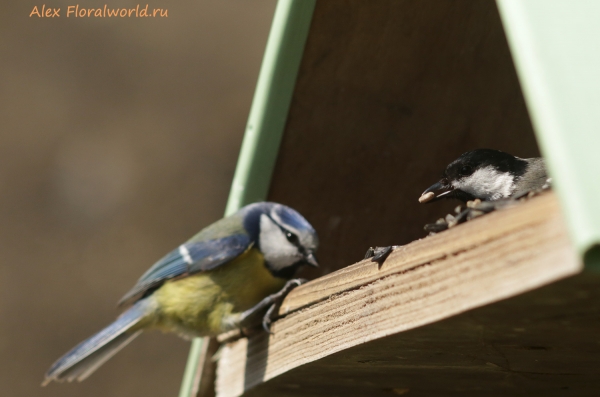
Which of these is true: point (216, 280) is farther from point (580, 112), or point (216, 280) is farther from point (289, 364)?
point (580, 112)

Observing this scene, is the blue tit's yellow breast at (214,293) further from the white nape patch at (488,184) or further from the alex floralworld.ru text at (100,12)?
the alex floralworld.ru text at (100,12)

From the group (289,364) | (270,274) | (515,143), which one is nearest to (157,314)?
(270,274)

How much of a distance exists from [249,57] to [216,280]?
167cm

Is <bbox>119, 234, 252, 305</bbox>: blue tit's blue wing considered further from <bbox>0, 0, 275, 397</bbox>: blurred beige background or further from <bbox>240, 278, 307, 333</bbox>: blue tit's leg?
<bbox>0, 0, 275, 397</bbox>: blurred beige background

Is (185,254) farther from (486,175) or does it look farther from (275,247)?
(486,175)

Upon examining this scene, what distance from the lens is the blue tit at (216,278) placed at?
4.66ft

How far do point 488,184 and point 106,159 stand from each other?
1.92 metres

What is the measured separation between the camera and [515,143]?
57.6 inches

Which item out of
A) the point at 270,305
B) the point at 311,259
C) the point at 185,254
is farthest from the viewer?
the point at 185,254

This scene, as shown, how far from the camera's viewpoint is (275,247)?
4.97 feet

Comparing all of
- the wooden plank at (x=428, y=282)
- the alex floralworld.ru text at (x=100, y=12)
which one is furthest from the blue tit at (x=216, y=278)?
the alex floralworld.ru text at (x=100, y=12)

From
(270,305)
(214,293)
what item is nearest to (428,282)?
Answer: (270,305)

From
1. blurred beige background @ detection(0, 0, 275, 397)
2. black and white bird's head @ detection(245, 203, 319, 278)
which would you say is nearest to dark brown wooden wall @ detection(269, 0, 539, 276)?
black and white bird's head @ detection(245, 203, 319, 278)

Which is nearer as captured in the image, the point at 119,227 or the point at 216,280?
the point at 216,280
